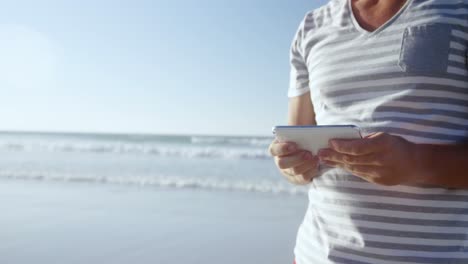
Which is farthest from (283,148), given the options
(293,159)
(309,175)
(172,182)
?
(172,182)

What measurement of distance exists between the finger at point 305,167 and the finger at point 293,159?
0.01m

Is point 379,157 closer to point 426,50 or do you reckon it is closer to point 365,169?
point 365,169

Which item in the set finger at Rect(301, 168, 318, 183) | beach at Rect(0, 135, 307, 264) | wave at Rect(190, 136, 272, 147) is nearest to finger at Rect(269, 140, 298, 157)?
finger at Rect(301, 168, 318, 183)

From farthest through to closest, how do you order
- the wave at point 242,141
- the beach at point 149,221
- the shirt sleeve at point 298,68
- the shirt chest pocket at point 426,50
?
the wave at point 242,141 < the beach at point 149,221 < the shirt sleeve at point 298,68 < the shirt chest pocket at point 426,50

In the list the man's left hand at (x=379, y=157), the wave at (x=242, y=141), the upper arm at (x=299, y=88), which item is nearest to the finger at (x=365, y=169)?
the man's left hand at (x=379, y=157)

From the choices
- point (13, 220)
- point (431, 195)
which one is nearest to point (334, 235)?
point (431, 195)

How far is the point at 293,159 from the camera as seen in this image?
4.08 feet

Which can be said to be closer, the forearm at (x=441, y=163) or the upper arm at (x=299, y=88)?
the forearm at (x=441, y=163)

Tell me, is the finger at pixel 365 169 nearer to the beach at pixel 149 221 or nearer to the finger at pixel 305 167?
the finger at pixel 305 167

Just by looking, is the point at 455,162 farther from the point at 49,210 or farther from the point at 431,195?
the point at 49,210

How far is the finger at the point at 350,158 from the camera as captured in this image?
1.04 m

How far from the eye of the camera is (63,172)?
36.2ft

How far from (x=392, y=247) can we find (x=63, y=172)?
1072 centimetres

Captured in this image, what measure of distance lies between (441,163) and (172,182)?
8.20 meters
